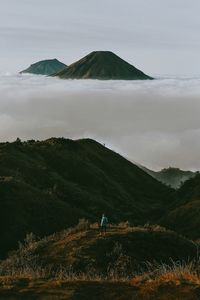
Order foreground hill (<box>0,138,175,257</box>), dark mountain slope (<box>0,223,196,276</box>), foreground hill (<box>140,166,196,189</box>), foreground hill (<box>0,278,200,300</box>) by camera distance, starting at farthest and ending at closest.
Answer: foreground hill (<box>140,166,196,189</box>)
foreground hill (<box>0,138,175,257</box>)
dark mountain slope (<box>0,223,196,276</box>)
foreground hill (<box>0,278,200,300</box>)

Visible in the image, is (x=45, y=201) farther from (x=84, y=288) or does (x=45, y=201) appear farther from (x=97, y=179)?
(x=84, y=288)

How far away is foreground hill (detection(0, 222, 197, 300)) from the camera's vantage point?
11.5 metres

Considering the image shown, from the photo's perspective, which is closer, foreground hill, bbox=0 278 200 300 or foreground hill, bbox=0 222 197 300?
foreground hill, bbox=0 278 200 300

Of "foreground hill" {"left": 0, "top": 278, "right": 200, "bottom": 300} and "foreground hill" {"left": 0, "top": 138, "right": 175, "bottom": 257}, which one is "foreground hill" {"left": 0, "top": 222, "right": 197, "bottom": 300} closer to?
"foreground hill" {"left": 0, "top": 278, "right": 200, "bottom": 300}

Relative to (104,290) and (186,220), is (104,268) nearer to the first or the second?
(104,290)

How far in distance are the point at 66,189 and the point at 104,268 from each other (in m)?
42.5

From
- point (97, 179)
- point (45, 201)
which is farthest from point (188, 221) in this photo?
point (97, 179)

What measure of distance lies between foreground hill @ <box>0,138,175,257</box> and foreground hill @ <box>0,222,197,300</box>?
1386cm

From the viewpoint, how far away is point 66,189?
218 feet

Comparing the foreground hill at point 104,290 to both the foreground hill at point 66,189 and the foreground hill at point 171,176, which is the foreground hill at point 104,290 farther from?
the foreground hill at point 171,176

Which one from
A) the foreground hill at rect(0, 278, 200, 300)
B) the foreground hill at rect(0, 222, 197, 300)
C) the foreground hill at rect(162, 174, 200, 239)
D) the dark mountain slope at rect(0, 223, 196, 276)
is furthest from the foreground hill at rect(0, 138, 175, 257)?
the foreground hill at rect(0, 278, 200, 300)

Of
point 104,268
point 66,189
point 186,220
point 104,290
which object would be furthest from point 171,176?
point 104,290

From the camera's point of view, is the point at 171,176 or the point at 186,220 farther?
the point at 171,176

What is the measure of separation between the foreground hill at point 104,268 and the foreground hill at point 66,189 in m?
13.9
